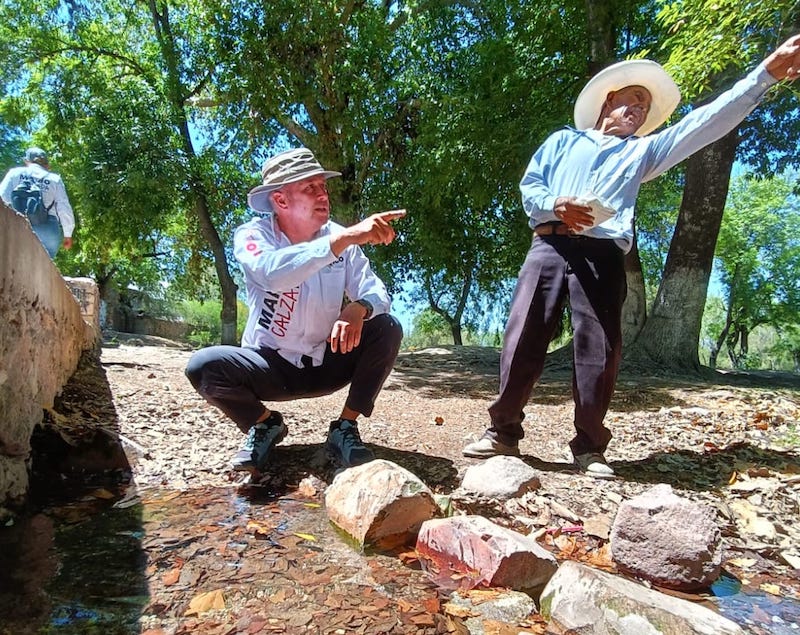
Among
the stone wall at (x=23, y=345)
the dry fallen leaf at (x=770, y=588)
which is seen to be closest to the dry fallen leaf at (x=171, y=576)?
the stone wall at (x=23, y=345)

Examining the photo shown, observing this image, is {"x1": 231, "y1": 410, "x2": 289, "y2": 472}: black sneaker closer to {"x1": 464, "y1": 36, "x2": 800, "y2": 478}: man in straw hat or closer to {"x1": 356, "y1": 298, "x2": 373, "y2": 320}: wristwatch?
{"x1": 356, "y1": 298, "x2": 373, "y2": 320}: wristwatch

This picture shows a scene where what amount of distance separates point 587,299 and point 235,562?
72.3 inches

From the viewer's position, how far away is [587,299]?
253 cm

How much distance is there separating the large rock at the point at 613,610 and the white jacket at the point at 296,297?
1401 millimetres

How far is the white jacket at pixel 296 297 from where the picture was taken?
94.7 inches

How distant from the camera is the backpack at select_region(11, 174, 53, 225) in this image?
16.1ft

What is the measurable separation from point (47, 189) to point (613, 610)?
5672 millimetres

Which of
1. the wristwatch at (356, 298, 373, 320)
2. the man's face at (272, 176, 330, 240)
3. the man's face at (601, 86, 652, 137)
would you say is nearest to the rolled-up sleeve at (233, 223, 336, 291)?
the man's face at (272, 176, 330, 240)

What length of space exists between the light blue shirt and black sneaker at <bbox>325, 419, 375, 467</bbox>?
135 centimetres

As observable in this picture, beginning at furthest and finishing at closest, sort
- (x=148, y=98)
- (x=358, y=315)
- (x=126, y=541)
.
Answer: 1. (x=148, y=98)
2. (x=358, y=315)
3. (x=126, y=541)

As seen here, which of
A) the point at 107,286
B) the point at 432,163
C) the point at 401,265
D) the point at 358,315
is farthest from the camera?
the point at 107,286

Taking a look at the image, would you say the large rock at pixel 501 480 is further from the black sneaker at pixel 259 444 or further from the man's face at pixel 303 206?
the man's face at pixel 303 206

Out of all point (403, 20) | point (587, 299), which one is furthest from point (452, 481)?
point (403, 20)

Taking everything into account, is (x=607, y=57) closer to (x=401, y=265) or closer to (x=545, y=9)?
(x=545, y=9)
